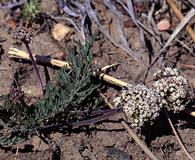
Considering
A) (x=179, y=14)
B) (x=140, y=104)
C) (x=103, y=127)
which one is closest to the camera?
(x=140, y=104)

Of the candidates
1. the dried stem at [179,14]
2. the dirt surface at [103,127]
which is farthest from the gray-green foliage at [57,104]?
the dried stem at [179,14]

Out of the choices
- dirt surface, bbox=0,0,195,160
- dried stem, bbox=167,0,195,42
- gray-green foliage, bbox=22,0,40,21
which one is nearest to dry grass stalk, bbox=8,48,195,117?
dirt surface, bbox=0,0,195,160

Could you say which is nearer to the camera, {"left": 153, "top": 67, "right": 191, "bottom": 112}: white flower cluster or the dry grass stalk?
{"left": 153, "top": 67, "right": 191, "bottom": 112}: white flower cluster

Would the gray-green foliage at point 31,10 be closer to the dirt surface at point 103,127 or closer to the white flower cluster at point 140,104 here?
the dirt surface at point 103,127

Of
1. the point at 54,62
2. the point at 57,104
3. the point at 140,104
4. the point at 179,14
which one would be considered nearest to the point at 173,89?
the point at 140,104

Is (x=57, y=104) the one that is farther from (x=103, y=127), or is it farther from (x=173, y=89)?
(x=173, y=89)

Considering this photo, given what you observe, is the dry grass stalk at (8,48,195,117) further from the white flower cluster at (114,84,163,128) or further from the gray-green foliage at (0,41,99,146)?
the white flower cluster at (114,84,163,128)
